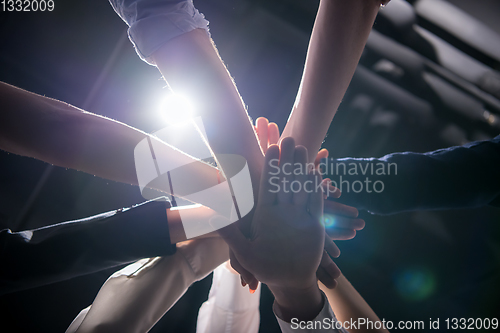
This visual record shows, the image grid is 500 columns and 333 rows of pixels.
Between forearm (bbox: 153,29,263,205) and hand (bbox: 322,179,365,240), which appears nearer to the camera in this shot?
forearm (bbox: 153,29,263,205)

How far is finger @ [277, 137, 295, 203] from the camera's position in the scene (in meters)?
0.32

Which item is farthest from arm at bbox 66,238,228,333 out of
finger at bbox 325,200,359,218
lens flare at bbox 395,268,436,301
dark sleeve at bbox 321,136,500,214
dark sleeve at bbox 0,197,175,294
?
lens flare at bbox 395,268,436,301

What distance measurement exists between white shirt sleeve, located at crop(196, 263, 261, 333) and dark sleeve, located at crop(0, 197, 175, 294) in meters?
0.32

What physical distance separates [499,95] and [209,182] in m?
1.20

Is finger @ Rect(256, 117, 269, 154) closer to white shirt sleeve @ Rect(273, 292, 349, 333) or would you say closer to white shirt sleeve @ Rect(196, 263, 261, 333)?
white shirt sleeve @ Rect(273, 292, 349, 333)

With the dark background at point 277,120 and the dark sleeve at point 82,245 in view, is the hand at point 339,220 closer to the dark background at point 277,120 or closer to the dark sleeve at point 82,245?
the dark sleeve at point 82,245

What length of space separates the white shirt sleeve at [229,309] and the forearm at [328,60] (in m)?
0.49

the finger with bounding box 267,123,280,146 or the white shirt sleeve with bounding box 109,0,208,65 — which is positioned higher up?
the white shirt sleeve with bounding box 109,0,208,65

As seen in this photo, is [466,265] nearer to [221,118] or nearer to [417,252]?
[417,252]

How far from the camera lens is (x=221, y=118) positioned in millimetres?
330

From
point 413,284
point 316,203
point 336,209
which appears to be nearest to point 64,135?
point 316,203

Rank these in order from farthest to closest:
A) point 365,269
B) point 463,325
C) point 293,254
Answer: point 365,269 < point 463,325 < point 293,254

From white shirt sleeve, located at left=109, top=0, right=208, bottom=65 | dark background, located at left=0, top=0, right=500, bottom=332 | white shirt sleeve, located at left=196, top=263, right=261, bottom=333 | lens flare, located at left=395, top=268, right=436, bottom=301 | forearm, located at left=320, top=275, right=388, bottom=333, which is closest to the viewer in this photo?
white shirt sleeve, located at left=109, top=0, right=208, bottom=65

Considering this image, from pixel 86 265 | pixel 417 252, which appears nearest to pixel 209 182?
pixel 86 265
